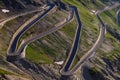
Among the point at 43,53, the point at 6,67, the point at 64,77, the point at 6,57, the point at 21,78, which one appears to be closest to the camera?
the point at 21,78

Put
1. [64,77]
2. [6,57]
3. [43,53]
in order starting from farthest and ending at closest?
[43,53]
[64,77]
[6,57]

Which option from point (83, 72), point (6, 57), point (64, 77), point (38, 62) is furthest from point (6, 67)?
point (83, 72)

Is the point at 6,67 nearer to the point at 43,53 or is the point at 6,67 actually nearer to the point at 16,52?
the point at 16,52

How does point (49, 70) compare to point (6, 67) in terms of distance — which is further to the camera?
point (49, 70)

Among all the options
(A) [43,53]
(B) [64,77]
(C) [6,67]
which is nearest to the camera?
(C) [6,67]

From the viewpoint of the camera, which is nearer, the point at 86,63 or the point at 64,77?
the point at 64,77

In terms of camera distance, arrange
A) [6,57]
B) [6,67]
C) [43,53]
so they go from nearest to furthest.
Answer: [6,67], [6,57], [43,53]

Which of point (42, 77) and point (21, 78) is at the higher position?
point (21, 78)

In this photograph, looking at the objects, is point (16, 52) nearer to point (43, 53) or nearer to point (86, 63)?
point (43, 53)

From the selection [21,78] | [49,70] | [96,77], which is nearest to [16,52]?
[49,70]
